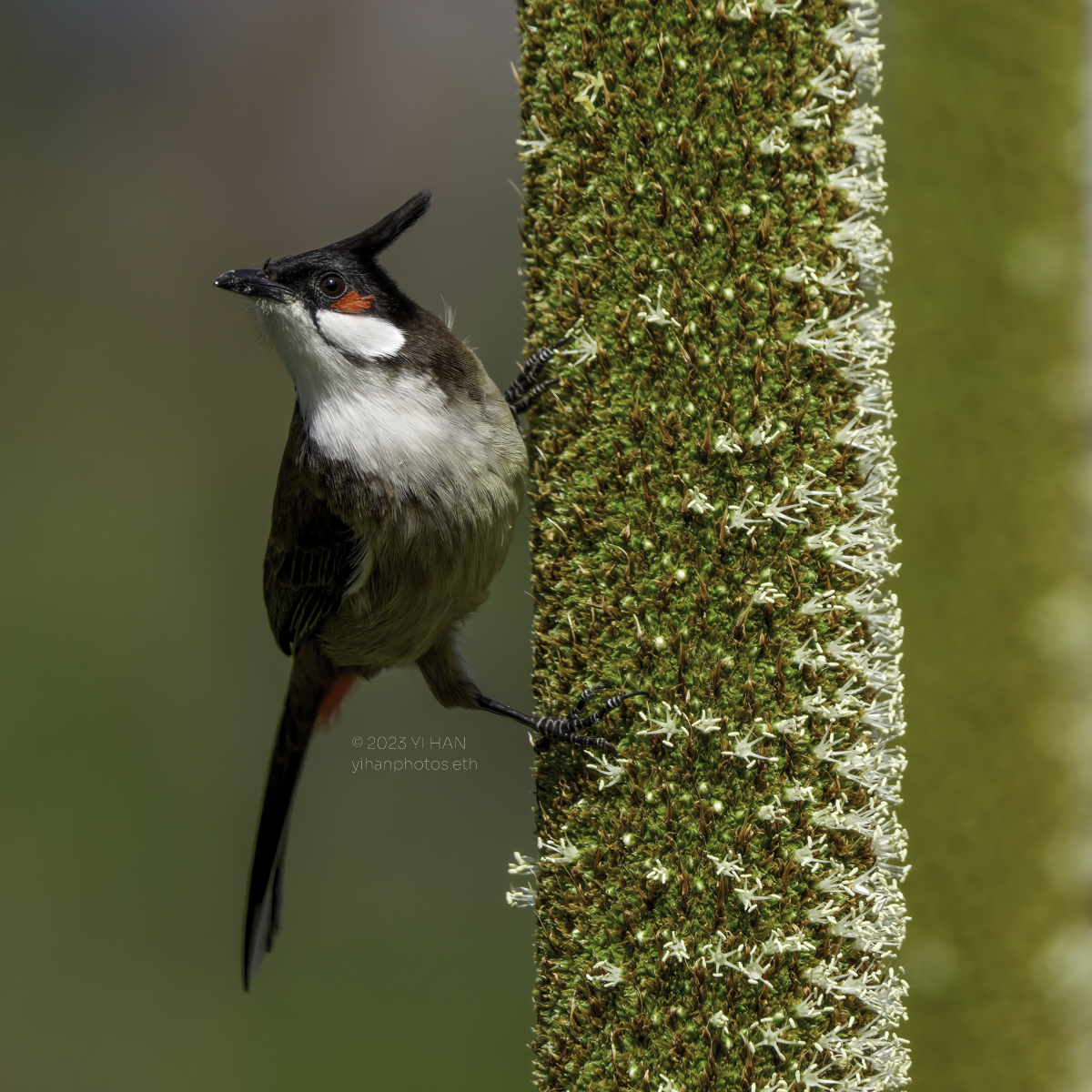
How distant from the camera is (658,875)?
1637 millimetres

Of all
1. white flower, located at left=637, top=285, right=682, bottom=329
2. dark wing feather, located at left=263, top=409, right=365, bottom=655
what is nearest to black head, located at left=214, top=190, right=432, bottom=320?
dark wing feather, located at left=263, top=409, right=365, bottom=655

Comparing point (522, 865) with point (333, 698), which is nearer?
point (522, 865)

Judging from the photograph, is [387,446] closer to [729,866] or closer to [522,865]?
[522,865]

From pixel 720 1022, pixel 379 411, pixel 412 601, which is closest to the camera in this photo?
pixel 720 1022

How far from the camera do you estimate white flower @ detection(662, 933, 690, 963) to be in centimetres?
165

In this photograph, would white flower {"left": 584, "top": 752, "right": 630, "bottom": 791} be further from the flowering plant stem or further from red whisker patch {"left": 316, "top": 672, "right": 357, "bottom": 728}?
red whisker patch {"left": 316, "top": 672, "right": 357, "bottom": 728}

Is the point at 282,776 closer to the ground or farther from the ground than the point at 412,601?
closer to the ground

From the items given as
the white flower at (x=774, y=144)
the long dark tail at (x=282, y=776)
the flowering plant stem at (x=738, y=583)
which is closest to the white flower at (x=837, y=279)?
the flowering plant stem at (x=738, y=583)

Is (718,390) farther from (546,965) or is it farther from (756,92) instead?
(546,965)

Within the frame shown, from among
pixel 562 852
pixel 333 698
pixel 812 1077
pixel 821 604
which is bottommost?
pixel 333 698

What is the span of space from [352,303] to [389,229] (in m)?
0.22

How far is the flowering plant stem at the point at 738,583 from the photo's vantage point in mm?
1654

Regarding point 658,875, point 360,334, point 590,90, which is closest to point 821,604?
point 658,875

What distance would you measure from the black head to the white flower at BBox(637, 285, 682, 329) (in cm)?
108
